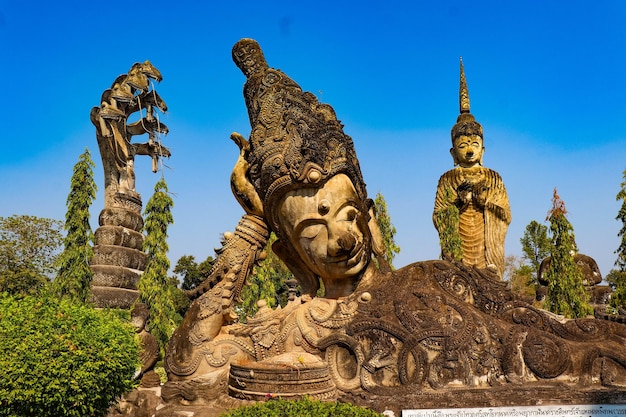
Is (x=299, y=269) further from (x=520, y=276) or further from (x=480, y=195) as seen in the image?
(x=520, y=276)

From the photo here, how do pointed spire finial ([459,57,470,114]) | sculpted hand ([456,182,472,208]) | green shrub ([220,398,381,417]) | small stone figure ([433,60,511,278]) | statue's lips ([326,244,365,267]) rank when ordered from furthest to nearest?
pointed spire finial ([459,57,470,114]) → sculpted hand ([456,182,472,208]) → small stone figure ([433,60,511,278]) → statue's lips ([326,244,365,267]) → green shrub ([220,398,381,417])

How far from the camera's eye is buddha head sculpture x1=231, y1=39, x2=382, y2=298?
17.6 ft

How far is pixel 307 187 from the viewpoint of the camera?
5426 millimetres

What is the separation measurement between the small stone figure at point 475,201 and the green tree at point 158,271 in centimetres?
1044

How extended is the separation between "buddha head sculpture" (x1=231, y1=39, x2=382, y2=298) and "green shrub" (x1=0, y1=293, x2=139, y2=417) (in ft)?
7.28

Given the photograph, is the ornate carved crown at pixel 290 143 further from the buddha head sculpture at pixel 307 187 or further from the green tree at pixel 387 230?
the green tree at pixel 387 230

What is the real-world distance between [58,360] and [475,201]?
7.86 metres

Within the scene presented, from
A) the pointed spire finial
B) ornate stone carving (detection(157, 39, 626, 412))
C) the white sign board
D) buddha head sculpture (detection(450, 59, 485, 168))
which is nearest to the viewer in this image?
the white sign board

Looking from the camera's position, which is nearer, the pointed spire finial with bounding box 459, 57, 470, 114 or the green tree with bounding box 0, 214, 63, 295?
the pointed spire finial with bounding box 459, 57, 470, 114

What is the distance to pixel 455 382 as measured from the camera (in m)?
4.67

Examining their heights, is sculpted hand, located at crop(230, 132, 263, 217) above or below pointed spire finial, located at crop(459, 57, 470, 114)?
below

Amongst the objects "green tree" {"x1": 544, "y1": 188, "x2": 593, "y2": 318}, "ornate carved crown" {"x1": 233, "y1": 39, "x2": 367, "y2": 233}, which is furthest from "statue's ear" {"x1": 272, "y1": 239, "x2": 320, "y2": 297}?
"green tree" {"x1": 544, "y1": 188, "x2": 593, "y2": 318}

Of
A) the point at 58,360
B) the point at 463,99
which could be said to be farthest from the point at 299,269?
the point at 463,99

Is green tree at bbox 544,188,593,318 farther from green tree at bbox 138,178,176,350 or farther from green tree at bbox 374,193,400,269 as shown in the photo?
green tree at bbox 138,178,176,350
